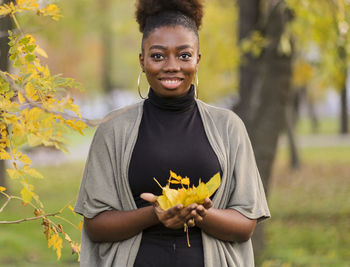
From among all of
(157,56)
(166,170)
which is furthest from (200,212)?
(157,56)

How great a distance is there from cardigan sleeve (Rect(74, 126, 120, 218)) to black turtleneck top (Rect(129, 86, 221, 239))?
0.29 feet

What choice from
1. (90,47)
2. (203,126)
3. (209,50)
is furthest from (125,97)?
(203,126)

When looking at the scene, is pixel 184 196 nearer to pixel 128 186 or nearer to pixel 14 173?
pixel 128 186

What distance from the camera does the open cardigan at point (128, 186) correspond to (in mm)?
2477

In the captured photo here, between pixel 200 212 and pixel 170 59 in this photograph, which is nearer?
pixel 200 212

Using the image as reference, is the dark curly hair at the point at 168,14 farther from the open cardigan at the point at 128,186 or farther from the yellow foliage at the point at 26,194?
the yellow foliage at the point at 26,194

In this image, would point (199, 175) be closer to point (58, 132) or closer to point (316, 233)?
point (58, 132)

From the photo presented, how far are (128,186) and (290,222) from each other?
866 centimetres

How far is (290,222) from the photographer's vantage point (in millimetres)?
10695

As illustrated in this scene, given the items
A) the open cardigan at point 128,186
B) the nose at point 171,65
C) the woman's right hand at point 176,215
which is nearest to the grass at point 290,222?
the open cardigan at point 128,186

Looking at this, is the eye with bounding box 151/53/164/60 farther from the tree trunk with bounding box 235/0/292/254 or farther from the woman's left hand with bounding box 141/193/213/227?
the tree trunk with bounding box 235/0/292/254

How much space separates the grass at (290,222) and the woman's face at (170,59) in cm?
275

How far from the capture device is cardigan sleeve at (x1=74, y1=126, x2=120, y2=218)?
8.13 ft

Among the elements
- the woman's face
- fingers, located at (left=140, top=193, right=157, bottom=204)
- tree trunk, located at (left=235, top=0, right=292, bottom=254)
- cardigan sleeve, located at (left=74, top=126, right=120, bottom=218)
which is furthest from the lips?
tree trunk, located at (left=235, top=0, right=292, bottom=254)
